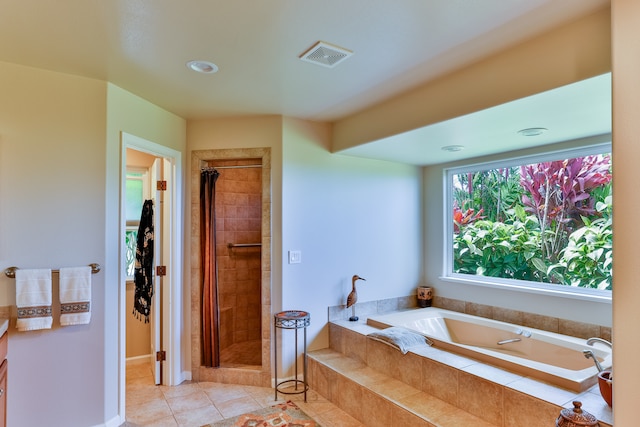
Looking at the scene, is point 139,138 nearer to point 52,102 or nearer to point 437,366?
point 52,102

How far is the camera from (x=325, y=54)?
2125mm

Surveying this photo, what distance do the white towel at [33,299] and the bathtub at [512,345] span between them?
2.47 m

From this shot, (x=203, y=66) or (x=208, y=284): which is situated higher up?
(x=203, y=66)

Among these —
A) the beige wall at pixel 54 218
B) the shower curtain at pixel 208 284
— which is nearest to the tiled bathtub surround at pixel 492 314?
the shower curtain at pixel 208 284

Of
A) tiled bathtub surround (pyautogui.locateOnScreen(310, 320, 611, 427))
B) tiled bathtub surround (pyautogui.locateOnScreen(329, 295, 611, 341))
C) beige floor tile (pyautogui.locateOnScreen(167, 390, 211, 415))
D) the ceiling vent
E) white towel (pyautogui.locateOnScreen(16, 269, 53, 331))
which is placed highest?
the ceiling vent

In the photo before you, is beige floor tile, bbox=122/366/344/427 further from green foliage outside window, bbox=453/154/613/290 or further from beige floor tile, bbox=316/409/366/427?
green foliage outside window, bbox=453/154/613/290

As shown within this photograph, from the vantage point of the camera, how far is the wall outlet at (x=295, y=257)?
3273mm

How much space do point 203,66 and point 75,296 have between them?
166 cm

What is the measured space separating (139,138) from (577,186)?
3.55 m

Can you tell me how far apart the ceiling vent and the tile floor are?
245 cm

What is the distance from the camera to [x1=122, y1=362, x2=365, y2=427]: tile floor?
2.67 m

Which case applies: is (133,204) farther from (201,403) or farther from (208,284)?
(201,403)

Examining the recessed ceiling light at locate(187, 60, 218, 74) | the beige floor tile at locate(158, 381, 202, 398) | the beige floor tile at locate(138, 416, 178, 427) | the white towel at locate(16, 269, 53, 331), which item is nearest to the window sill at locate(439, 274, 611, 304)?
the beige floor tile at locate(158, 381, 202, 398)

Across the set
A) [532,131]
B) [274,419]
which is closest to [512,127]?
[532,131]
